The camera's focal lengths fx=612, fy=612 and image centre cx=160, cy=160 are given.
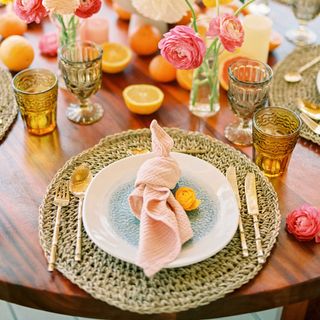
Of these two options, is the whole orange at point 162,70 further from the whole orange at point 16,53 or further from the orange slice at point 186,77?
the whole orange at point 16,53

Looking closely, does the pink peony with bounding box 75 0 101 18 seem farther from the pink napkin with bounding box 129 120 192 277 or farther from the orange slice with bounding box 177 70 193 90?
the pink napkin with bounding box 129 120 192 277

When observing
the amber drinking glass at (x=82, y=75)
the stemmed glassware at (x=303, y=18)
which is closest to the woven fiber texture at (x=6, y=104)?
the amber drinking glass at (x=82, y=75)

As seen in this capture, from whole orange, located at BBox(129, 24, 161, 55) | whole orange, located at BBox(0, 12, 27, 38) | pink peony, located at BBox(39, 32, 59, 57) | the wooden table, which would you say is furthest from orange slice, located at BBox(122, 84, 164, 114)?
whole orange, located at BBox(0, 12, 27, 38)

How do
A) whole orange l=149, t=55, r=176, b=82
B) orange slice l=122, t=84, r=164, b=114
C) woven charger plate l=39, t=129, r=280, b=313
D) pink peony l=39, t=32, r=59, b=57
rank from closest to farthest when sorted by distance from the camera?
woven charger plate l=39, t=129, r=280, b=313
orange slice l=122, t=84, r=164, b=114
whole orange l=149, t=55, r=176, b=82
pink peony l=39, t=32, r=59, b=57

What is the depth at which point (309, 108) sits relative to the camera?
1426mm

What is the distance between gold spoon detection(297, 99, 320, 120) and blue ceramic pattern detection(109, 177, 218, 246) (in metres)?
0.39

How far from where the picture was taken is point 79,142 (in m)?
1.34

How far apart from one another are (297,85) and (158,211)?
2.12ft

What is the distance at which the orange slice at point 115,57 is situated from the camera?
5.09 feet

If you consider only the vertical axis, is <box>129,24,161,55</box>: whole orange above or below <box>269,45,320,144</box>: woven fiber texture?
above

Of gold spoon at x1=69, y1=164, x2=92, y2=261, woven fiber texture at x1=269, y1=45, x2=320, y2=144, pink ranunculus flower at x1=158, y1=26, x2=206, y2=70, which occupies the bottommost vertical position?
woven fiber texture at x1=269, y1=45, x2=320, y2=144

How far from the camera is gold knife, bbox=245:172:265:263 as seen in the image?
1062mm

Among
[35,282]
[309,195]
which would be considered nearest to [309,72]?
[309,195]

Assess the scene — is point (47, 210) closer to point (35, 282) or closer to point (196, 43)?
point (35, 282)
